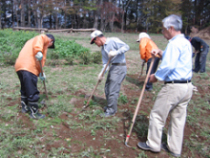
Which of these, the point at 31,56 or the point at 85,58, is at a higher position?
the point at 31,56

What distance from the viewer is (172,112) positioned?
99.3 inches

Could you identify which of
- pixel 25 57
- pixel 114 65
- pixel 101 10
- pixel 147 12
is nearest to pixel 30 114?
pixel 25 57

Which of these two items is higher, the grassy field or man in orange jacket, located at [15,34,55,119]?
man in orange jacket, located at [15,34,55,119]

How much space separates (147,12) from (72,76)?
2382 centimetres

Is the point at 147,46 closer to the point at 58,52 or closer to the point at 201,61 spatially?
the point at 201,61

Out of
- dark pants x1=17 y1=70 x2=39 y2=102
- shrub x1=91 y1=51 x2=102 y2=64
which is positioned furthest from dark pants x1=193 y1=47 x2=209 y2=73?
dark pants x1=17 y1=70 x2=39 y2=102

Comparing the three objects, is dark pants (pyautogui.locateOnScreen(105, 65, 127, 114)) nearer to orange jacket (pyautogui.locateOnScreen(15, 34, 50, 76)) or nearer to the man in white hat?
the man in white hat

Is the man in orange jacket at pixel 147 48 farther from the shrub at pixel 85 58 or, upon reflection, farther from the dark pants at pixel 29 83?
the dark pants at pixel 29 83

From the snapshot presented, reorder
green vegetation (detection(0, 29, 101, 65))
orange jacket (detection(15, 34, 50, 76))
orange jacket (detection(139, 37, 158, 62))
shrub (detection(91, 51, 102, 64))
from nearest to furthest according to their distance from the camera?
orange jacket (detection(15, 34, 50, 76)), orange jacket (detection(139, 37, 158, 62)), green vegetation (detection(0, 29, 101, 65)), shrub (detection(91, 51, 102, 64))

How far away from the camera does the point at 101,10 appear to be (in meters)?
24.7

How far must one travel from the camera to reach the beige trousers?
2.35 meters

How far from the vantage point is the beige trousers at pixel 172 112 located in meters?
2.35

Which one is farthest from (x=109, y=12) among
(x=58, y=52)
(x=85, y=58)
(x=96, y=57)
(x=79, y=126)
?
(x=79, y=126)

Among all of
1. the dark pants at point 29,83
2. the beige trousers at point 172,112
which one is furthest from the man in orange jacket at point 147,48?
the dark pants at point 29,83
